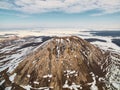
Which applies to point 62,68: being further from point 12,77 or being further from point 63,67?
point 12,77

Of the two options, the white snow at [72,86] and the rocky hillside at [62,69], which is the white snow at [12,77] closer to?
the rocky hillside at [62,69]

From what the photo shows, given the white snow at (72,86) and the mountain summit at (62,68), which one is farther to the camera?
the mountain summit at (62,68)

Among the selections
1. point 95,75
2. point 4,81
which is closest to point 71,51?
point 95,75

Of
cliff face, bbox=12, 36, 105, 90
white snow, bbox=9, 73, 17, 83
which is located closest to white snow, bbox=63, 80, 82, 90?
cliff face, bbox=12, 36, 105, 90

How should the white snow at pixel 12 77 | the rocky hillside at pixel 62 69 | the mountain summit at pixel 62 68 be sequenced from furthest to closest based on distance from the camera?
the white snow at pixel 12 77 < the mountain summit at pixel 62 68 < the rocky hillside at pixel 62 69

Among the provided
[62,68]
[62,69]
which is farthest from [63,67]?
[62,69]

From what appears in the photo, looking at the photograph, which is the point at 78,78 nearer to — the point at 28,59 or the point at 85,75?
the point at 85,75

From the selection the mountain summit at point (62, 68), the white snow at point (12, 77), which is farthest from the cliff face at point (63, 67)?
the white snow at point (12, 77)

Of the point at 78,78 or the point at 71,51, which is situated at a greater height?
the point at 71,51
